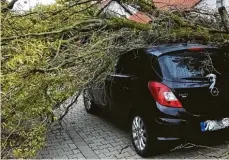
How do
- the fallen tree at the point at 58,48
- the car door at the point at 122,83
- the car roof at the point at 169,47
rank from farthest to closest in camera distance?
the car door at the point at 122,83 < the car roof at the point at 169,47 < the fallen tree at the point at 58,48

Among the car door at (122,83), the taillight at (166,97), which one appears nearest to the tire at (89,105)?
the car door at (122,83)

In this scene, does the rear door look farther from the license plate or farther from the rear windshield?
the license plate

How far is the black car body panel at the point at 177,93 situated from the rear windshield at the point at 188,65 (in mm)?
14

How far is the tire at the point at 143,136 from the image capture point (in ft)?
16.1

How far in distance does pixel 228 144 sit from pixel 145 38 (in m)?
2.14

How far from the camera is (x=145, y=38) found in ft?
18.0

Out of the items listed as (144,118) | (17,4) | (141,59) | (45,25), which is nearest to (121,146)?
(144,118)

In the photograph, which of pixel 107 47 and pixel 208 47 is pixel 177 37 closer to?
pixel 208 47

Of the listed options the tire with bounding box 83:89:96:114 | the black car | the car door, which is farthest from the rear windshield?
the tire with bounding box 83:89:96:114

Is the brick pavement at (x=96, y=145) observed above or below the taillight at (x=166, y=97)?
below

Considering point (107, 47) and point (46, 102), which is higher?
point (107, 47)

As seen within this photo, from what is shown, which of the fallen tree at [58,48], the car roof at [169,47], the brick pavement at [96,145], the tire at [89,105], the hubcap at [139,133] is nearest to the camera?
the fallen tree at [58,48]

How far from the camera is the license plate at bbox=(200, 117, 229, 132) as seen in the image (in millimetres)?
4770

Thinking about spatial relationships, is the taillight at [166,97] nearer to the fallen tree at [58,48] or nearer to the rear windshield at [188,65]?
the rear windshield at [188,65]
